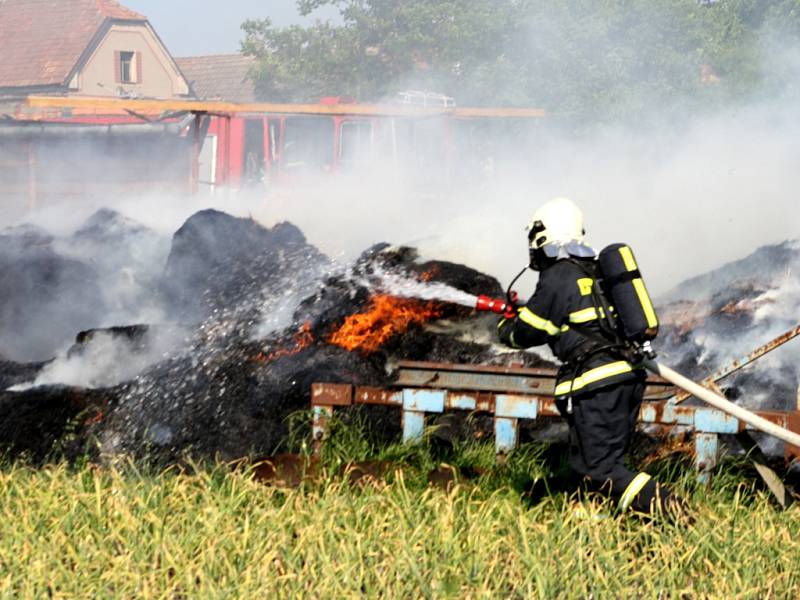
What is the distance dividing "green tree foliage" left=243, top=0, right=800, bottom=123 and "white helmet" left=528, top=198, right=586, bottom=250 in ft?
52.8

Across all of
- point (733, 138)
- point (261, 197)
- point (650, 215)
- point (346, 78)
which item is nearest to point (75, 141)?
point (261, 197)

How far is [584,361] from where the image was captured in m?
5.25

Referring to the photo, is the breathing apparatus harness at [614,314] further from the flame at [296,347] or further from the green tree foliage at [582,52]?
the green tree foliage at [582,52]

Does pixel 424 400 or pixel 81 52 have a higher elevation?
pixel 81 52

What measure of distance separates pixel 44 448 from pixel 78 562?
246 cm

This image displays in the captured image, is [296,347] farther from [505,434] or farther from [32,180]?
[32,180]

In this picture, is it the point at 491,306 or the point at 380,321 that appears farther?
the point at 380,321

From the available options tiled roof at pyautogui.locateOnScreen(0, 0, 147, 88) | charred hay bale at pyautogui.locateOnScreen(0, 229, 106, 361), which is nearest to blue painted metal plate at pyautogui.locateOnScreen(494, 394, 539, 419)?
charred hay bale at pyautogui.locateOnScreen(0, 229, 106, 361)

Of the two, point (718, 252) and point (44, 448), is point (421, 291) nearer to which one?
point (44, 448)

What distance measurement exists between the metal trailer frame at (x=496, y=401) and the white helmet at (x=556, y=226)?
43.9 inches

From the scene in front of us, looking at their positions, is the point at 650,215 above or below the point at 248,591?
above

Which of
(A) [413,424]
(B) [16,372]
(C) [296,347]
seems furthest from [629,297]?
(B) [16,372]

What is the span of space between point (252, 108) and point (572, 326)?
39.6 ft

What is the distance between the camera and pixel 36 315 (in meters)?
9.97
